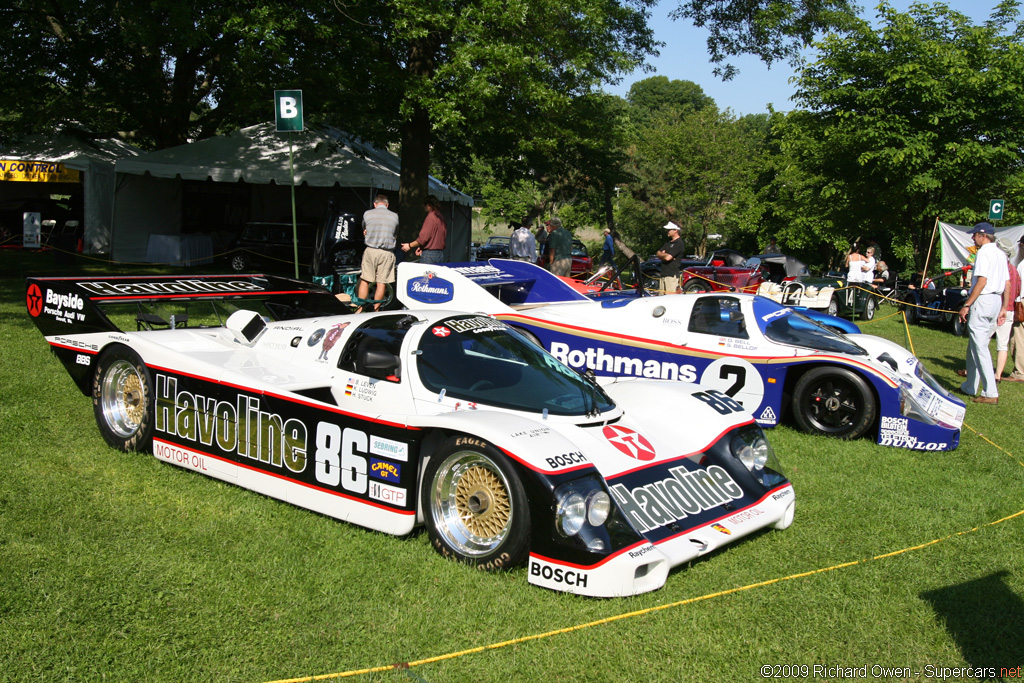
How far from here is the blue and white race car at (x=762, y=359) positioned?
23.0 feet

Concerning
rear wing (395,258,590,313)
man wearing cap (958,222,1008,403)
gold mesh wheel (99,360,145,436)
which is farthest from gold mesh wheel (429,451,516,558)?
man wearing cap (958,222,1008,403)

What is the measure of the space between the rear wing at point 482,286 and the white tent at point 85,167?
46.5 ft

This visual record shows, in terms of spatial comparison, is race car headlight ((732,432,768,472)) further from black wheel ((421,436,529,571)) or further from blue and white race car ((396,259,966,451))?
blue and white race car ((396,259,966,451))

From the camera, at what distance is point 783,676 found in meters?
3.28

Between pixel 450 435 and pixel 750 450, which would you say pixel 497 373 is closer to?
pixel 450 435

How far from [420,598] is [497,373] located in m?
1.58

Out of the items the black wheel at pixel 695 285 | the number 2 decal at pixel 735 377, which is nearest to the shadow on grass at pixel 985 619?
the number 2 decal at pixel 735 377

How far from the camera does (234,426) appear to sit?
5.09 metres

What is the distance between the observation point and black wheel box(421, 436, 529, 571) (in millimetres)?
3947

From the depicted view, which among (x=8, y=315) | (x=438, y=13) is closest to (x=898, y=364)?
(x=438, y=13)

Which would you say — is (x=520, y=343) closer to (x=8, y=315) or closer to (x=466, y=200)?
(x=8, y=315)

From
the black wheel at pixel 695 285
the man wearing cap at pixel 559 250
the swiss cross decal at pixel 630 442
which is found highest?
the man wearing cap at pixel 559 250

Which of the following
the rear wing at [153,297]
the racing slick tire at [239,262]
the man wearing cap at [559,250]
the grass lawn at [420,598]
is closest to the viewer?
the grass lawn at [420,598]

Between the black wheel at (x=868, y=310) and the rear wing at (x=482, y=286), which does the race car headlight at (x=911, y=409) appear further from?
the black wheel at (x=868, y=310)
